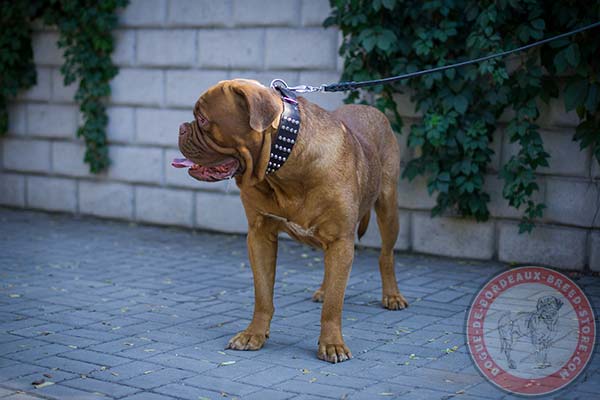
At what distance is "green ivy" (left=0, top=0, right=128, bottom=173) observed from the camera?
9.53 meters

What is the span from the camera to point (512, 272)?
7352 mm

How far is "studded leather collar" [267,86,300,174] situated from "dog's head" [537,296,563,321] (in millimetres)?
2282

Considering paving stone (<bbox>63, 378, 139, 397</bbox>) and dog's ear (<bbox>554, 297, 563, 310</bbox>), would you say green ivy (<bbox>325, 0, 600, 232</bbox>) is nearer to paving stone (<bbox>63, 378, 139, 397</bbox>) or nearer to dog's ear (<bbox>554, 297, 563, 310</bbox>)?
dog's ear (<bbox>554, 297, 563, 310</bbox>)

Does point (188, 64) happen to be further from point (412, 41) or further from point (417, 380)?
point (417, 380)

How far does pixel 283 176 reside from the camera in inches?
181

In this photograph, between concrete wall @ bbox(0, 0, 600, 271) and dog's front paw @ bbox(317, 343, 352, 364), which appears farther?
concrete wall @ bbox(0, 0, 600, 271)

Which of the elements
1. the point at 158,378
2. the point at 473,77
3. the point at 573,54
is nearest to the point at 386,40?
the point at 473,77

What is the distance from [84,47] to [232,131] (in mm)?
5833

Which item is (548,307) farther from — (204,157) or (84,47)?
(84,47)

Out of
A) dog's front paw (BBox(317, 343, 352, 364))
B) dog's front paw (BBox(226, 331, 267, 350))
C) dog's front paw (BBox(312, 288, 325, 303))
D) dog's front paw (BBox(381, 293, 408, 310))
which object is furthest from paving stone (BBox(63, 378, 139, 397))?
dog's front paw (BBox(381, 293, 408, 310))

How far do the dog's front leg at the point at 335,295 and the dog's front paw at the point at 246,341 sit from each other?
15.7 inches

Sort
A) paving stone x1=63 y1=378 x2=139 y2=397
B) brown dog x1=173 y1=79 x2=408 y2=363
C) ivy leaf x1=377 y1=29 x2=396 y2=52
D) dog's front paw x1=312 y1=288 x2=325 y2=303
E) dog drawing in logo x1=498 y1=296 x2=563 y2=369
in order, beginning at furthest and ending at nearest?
ivy leaf x1=377 y1=29 x2=396 y2=52
dog's front paw x1=312 y1=288 x2=325 y2=303
dog drawing in logo x1=498 y1=296 x2=563 y2=369
brown dog x1=173 y1=79 x2=408 y2=363
paving stone x1=63 y1=378 x2=139 y2=397

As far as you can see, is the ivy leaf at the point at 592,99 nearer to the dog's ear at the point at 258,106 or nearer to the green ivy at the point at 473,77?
the green ivy at the point at 473,77

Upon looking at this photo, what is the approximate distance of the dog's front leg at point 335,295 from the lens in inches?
188
